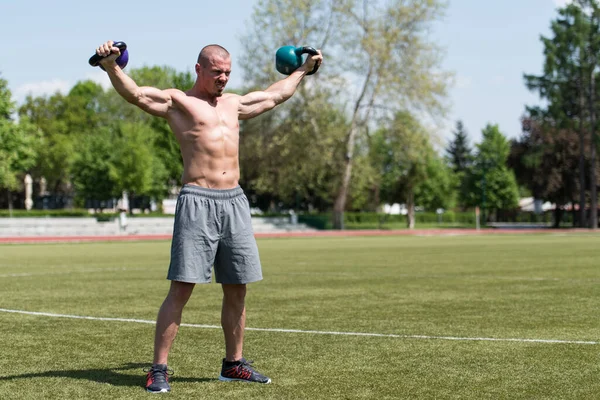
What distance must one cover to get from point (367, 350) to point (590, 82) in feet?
209

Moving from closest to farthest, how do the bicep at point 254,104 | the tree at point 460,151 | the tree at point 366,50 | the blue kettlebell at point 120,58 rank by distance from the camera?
1. the blue kettlebell at point 120,58
2. the bicep at point 254,104
3. the tree at point 366,50
4. the tree at point 460,151

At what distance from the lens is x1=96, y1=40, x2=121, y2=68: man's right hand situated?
5391mm

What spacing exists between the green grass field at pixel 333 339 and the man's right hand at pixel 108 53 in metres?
2.04

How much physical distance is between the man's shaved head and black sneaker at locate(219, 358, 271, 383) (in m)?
1.99

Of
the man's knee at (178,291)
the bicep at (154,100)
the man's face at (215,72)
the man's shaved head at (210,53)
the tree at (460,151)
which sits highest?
the tree at (460,151)

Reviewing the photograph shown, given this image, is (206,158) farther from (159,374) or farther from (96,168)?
(96,168)

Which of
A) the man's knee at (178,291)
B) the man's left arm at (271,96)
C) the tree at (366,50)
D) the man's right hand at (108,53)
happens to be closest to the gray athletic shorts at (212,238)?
the man's knee at (178,291)

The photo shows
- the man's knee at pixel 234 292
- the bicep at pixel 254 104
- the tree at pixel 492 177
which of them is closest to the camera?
the man's knee at pixel 234 292

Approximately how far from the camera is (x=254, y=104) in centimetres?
618

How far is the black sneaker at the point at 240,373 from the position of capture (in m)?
5.67

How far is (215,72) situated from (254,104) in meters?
0.58

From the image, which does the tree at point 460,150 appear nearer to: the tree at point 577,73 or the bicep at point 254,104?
the tree at point 577,73

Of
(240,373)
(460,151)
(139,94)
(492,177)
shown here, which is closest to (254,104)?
(139,94)

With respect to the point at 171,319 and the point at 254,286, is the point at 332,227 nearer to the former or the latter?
the point at 254,286
